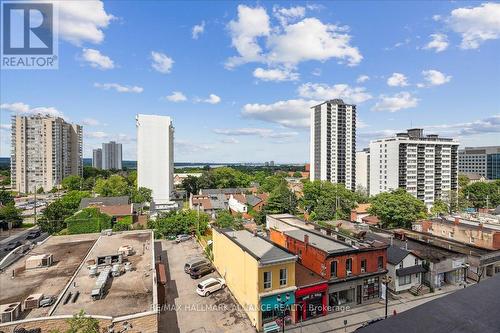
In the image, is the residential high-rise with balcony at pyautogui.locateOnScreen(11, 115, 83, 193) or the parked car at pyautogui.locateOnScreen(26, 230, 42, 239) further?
the residential high-rise with balcony at pyautogui.locateOnScreen(11, 115, 83, 193)

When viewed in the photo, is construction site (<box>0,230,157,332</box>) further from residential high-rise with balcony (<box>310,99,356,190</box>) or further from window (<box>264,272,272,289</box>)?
residential high-rise with balcony (<box>310,99,356,190</box>)

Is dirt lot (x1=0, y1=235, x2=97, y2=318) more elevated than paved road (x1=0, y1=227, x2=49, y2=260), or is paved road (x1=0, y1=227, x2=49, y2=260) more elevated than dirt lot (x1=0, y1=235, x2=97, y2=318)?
dirt lot (x1=0, y1=235, x2=97, y2=318)

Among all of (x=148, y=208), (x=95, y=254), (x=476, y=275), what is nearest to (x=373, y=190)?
(x=476, y=275)

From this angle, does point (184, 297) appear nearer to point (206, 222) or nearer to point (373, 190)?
point (206, 222)

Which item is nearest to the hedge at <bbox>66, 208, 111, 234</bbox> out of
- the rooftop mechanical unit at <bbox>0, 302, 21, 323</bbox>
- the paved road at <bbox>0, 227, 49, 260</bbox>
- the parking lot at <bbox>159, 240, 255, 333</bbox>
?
the paved road at <bbox>0, 227, 49, 260</bbox>

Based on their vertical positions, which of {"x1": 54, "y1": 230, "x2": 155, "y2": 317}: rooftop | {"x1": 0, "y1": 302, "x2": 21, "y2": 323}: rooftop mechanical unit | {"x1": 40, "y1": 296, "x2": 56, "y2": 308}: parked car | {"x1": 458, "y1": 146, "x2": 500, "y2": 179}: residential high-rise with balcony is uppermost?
{"x1": 458, "y1": 146, "x2": 500, "y2": 179}: residential high-rise with balcony

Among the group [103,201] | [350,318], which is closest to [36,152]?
[103,201]

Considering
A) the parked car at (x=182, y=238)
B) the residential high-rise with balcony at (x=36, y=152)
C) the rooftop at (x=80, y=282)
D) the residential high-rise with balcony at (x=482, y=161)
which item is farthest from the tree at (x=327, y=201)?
the residential high-rise with balcony at (x=482, y=161)
